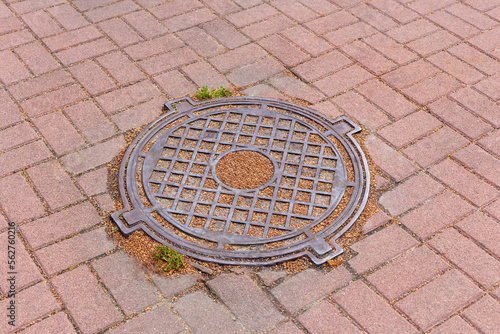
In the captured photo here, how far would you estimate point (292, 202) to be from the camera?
3514 mm

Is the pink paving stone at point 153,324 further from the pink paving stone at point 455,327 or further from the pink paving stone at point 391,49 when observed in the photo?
the pink paving stone at point 391,49

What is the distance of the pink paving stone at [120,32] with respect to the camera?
493cm

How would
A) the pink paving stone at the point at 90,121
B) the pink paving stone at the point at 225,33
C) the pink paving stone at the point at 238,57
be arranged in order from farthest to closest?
the pink paving stone at the point at 225,33 → the pink paving stone at the point at 238,57 → the pink paving stone at the point at 90,121

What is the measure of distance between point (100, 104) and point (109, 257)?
155 cm

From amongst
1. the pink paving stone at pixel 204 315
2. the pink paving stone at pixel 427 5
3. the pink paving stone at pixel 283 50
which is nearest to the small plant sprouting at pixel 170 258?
the pink paving stone at pixel 204 315

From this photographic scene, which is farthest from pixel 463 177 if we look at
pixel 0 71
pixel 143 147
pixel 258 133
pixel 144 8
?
pixel 0 71

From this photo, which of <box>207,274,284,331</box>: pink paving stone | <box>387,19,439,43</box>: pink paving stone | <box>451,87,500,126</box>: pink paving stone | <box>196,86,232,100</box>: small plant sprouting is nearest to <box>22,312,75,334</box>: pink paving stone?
<box>207,274,284,331</box>: pink paving stone

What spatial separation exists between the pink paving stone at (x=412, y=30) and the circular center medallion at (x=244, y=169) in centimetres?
220

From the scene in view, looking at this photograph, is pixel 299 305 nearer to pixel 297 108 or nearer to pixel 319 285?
pixel 319 285

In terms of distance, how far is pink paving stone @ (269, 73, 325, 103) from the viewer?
441 centimetres

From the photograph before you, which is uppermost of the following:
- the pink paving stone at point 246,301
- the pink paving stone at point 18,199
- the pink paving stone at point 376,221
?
the pink paving stone at point 376,221

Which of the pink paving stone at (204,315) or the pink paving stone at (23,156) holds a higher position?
the pink paving stone at (204,315)

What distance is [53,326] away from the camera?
283 cm

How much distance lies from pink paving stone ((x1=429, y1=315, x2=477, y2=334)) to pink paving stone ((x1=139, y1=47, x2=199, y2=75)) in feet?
10.0
